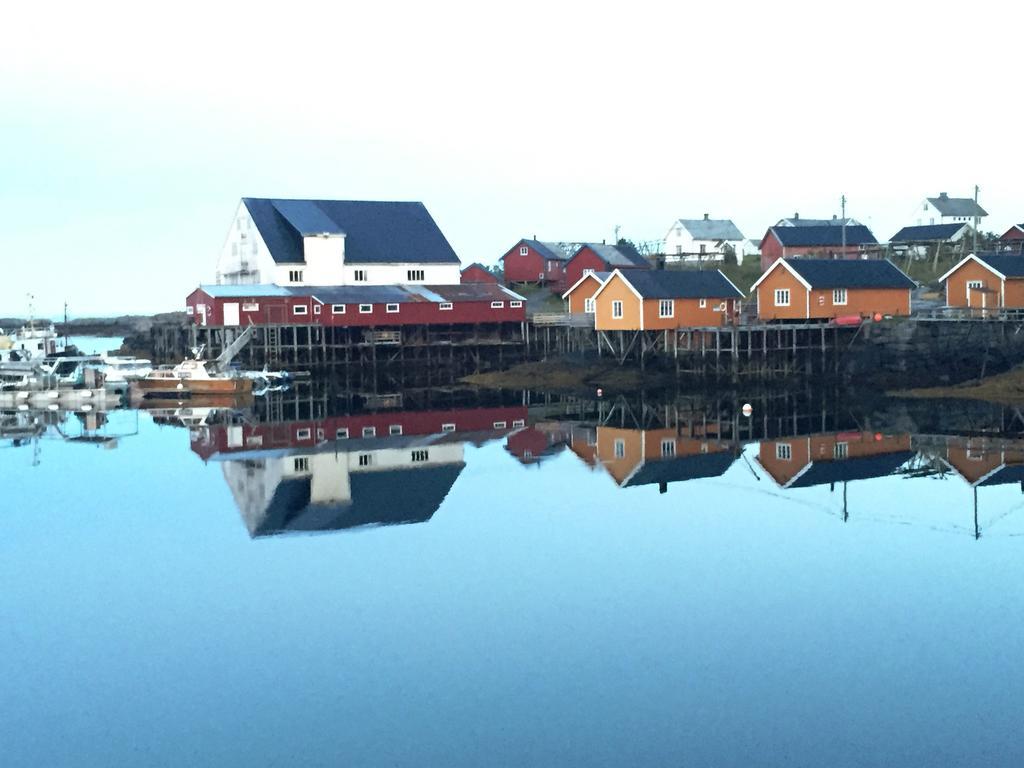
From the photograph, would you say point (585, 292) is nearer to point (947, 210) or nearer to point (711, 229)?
point (711, 229)

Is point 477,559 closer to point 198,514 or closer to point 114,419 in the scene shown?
point 198,514

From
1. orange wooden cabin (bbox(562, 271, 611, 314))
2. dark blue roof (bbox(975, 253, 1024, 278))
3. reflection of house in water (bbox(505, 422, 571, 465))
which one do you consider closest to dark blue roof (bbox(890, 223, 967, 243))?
dark blue roof (bbox(975, 253, 1024, 278))

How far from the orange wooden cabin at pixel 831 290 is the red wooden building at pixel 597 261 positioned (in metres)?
21.7

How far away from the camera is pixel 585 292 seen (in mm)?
57719

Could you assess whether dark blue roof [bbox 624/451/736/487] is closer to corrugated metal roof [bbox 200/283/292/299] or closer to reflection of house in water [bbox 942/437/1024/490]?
reflection of house in water [bbox 942/437/1024/490]

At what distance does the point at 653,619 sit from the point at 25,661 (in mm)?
8088

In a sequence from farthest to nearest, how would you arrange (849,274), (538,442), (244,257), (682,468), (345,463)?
1. (244,257)
2. (849,274)
3. (538,442)
4. (345,463)
5. (682,468)

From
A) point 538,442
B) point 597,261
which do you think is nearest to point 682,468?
point 538,442

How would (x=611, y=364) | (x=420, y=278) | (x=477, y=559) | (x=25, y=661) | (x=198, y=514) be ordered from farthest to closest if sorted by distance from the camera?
(x=420, y=278)
(x=611, y=364)
(x=198, y=514)
(x=477, y=559)
(x=25, y=661)

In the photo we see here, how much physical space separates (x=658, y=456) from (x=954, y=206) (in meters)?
77.6

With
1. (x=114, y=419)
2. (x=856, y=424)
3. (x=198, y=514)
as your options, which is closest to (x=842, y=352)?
(x=856, y=424)

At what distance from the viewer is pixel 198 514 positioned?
2483 centimetres

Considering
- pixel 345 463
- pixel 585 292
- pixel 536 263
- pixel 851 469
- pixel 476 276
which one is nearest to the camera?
pixel 851 469

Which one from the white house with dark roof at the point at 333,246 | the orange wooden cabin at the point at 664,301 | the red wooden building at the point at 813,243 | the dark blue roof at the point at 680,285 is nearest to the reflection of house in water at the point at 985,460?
the orange wooden cabin at the point at 664,301
